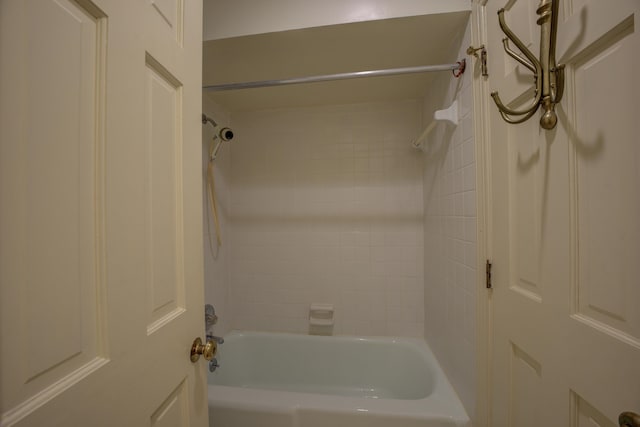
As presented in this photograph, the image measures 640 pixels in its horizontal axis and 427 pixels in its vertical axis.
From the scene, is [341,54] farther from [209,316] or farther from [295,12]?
[209,316]

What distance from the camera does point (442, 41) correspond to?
1.08m

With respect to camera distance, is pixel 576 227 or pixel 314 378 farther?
pixel 314 378

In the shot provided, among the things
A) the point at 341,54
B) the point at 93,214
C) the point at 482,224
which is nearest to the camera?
the point at 93,214

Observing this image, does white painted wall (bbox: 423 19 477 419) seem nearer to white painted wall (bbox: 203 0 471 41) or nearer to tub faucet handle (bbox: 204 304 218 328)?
white painted wall (bbox: 203 0 471 41)

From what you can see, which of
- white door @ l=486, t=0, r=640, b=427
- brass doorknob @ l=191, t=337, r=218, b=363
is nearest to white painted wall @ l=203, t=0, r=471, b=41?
white door @ l=486, t=0, r=640, b=427

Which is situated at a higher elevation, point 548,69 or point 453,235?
point 548,69

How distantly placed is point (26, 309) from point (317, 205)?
1.48 m

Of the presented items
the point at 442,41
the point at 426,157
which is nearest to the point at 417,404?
the point at 426,157

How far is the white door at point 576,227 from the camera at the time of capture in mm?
401

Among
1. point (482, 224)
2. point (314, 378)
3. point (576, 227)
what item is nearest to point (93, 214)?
point (576, 227)

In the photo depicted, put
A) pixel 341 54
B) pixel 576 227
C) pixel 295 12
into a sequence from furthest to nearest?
pixel 341 54 → pixel 295 12 → pixel 576 227

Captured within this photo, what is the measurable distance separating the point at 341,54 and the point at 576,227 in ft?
3.74

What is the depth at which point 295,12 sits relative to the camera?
3.32ft

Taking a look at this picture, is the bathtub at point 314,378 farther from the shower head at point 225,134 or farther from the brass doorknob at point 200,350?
the shower head at point 225,134
